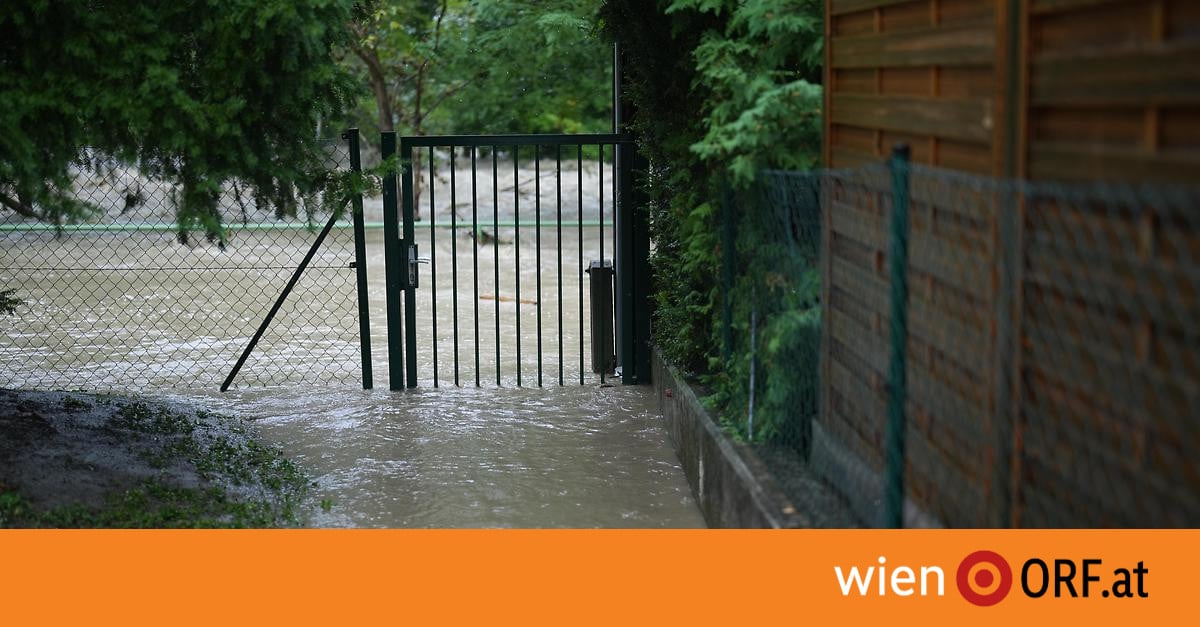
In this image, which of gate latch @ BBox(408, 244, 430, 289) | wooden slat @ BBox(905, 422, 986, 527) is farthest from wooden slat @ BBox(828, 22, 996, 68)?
gate latch @ BBox(408, 244, 430, 289)

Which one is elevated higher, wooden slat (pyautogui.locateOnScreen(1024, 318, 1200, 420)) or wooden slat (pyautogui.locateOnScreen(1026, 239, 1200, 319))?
wooden slat (pyautogui.locateOnScreen(1026, 239, 1200, 319))

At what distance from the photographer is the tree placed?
5652mm

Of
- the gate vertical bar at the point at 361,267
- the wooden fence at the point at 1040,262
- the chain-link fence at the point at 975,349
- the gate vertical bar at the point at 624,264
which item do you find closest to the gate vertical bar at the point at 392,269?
the gate vertical bar at the point at 361,267

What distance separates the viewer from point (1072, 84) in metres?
2.97

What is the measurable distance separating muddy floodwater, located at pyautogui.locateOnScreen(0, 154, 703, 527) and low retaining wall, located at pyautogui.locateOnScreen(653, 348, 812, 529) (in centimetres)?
16

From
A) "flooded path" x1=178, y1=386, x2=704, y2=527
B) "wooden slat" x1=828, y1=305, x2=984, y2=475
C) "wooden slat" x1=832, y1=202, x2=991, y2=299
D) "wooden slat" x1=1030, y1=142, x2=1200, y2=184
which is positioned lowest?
"flooded path" x1=178, y1=386, x2=704, y2=527

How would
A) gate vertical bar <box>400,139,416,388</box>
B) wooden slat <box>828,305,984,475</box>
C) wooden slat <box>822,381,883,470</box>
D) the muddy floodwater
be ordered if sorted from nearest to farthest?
wooden slat <box>828,305,984,475</box> < wooden slat <box>822,381,883,470</box> < the muddy floodwater < gate vertical bar <box>400,139,416,388</box>

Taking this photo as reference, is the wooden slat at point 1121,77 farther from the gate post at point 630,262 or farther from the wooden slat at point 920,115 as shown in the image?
the gate post at point 630,262

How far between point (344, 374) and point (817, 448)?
225 inches

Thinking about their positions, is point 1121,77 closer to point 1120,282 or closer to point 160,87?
point 1120,282

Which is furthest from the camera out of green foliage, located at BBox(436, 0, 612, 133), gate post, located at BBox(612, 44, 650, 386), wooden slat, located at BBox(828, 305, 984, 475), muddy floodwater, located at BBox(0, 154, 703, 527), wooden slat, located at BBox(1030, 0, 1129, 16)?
green foliage, located at BBox(436, 0, 612, 133)

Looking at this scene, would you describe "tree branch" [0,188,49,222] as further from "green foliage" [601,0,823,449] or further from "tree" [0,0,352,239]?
"green foliage" [601,0,823,449]

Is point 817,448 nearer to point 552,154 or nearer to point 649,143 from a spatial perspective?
point 649,143

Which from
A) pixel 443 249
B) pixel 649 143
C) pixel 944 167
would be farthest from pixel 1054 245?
pixel 443 249
